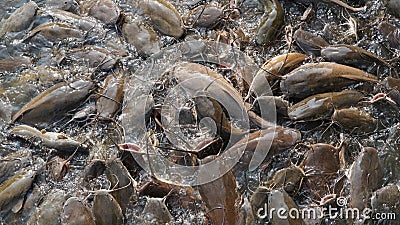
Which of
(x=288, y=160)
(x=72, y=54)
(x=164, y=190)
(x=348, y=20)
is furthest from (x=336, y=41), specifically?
(x=72, y=54)

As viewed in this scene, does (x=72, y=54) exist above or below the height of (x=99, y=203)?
above

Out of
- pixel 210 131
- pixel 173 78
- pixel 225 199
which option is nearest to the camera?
pixel 225 199

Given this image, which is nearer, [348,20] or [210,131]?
[210,131]

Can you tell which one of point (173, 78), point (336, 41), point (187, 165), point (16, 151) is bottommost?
point (16, 151)

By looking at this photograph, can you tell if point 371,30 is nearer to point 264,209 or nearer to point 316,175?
point 316,175

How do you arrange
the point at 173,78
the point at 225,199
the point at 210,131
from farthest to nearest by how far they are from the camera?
the point at 173,78 → the point at 210,131 → the point at 225,199

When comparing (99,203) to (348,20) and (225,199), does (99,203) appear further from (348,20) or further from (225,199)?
(348,20)

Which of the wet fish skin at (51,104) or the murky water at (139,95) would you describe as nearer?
the murky water at (139,95)

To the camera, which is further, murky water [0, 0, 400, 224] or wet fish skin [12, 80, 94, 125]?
wet fish skin [12, 80, 94, 125]

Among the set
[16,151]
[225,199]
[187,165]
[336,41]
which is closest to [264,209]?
[225,199]

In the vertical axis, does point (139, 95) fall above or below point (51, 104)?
above
